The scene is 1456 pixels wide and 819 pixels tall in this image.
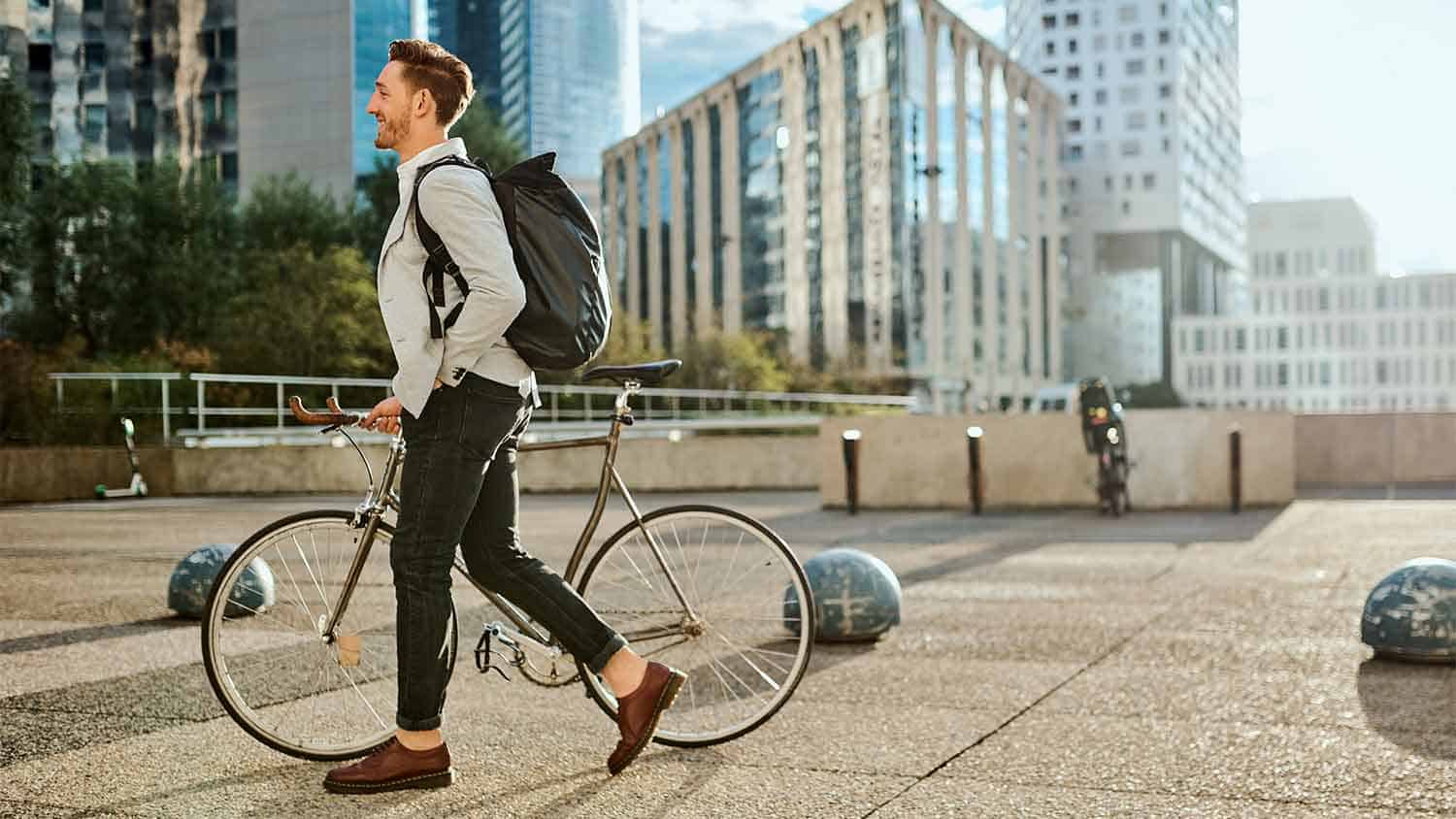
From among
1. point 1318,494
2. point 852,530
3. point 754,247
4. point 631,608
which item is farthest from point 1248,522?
point 754,247

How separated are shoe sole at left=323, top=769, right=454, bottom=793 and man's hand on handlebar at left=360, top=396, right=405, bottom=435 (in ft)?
→ 2.98

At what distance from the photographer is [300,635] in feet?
14.7

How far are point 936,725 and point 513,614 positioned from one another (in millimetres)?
1489

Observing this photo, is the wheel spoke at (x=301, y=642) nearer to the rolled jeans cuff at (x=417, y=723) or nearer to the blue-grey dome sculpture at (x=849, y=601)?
the rolled jeans cuff at (x=417, y=723)

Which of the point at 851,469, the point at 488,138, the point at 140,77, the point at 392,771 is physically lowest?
the point at 392,771

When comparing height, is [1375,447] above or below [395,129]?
below

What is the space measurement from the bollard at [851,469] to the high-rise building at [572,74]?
Answer: 86.3 metres

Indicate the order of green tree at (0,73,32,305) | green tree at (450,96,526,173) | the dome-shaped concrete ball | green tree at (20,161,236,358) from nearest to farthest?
the dome-shaped concrete ball, green tree at (0,73,32,305), green tree at (20,161,236,358), green tree at (450,96,526,173)

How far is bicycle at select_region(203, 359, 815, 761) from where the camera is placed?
4.27 metres

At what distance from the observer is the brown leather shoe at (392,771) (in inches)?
157

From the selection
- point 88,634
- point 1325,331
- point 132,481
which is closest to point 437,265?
point 88,634

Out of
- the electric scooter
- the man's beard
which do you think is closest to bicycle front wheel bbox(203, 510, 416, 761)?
the man's beard

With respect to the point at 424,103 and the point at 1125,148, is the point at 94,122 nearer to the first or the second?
the point at 424,103

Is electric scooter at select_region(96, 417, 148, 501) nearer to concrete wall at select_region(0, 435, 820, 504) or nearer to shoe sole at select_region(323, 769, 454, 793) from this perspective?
concrete wall at select_region(0, 435, 820, 504)
